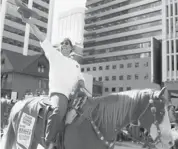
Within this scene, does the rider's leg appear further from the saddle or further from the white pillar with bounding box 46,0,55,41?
the white pillar with bounding box 46,0,55,41

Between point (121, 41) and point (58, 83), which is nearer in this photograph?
point (58, 83)

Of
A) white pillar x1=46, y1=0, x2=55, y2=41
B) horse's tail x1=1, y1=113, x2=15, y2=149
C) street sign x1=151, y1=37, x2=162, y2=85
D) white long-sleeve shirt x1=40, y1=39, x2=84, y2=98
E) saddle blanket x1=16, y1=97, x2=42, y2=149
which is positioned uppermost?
white pillar x1=46, y1=0, x2=55, y2=41

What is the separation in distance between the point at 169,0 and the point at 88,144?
44170 mm

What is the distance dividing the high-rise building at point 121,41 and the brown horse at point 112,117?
56.2 m

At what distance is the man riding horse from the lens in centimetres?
358

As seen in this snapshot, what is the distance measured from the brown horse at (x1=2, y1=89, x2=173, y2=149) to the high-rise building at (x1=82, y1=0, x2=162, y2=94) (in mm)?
56193

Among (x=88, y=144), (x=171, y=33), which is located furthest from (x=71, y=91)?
(x=171, y=33)

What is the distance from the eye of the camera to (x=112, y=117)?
11.3ft

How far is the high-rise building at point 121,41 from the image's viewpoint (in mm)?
62562

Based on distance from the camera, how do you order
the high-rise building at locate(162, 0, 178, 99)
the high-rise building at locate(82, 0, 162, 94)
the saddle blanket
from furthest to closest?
the high-rise building at locate(82, 0, 162, 94) < the high-rise building at locate(162, 0, 178, 99) < the saddle blanket

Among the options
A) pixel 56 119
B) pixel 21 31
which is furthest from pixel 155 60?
pixel 21 31

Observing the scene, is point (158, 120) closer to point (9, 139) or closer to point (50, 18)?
point (9, 139)

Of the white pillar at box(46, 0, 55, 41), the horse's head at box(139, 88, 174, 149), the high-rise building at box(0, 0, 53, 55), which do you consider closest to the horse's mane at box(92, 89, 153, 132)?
the horse's head at box(139, 88, 174, 149)

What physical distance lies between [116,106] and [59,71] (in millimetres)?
1097
